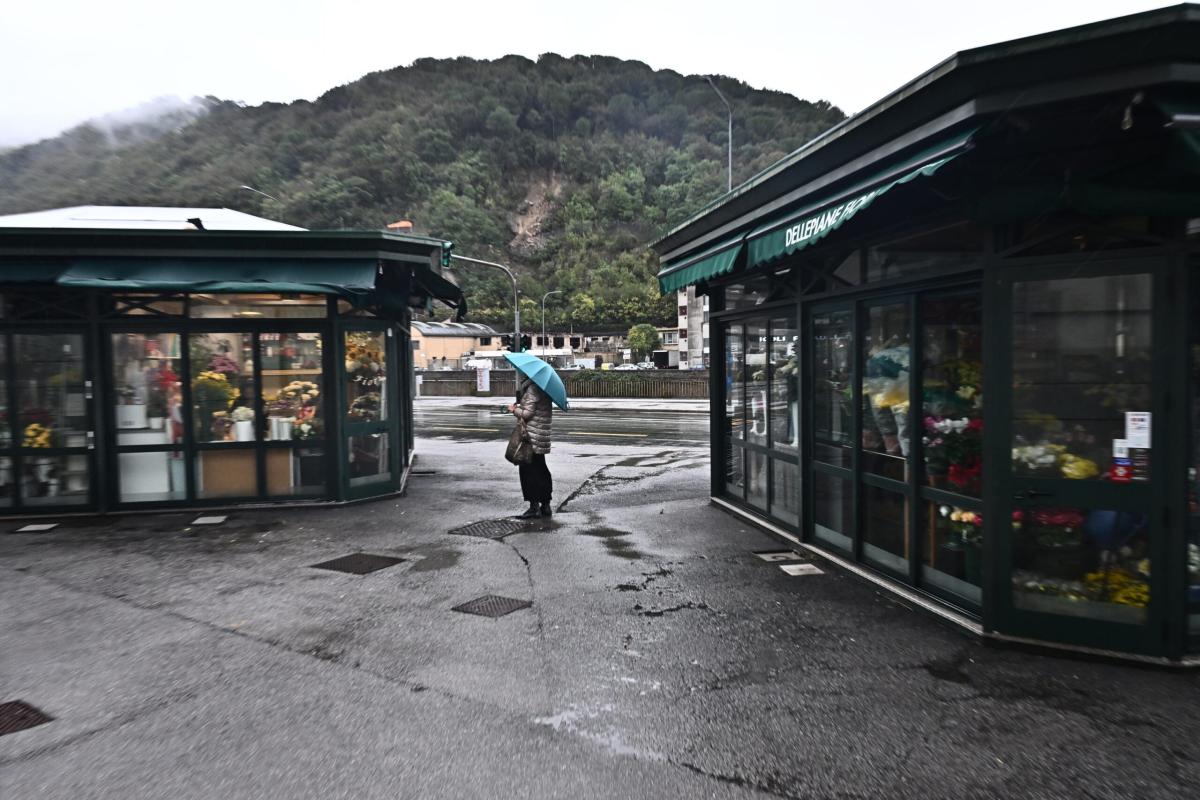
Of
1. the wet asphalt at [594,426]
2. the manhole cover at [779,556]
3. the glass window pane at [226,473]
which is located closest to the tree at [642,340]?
the wet asphalt at [594,426]

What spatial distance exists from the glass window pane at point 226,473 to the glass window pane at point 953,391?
806cm

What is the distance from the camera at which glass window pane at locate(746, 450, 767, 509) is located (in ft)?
27.6

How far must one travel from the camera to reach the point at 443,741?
371cm

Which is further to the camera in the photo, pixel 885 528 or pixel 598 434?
pixel 598 434

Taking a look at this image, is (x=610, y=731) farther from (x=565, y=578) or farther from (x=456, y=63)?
(x=456, y=63)

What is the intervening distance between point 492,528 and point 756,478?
3.08 meters

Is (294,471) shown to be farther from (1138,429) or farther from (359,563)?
(1138,429)

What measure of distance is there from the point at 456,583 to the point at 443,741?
2841 mm

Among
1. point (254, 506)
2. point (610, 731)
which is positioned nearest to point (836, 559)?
point (610, 731)

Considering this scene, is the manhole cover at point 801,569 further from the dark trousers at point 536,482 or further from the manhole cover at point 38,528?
the manhole cover at point 38,528

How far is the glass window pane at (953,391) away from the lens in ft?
16.9

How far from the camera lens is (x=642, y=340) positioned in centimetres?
9712

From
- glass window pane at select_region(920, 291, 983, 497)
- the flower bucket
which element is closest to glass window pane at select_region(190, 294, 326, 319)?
the flower bucket

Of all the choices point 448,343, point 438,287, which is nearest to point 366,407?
point 438,287
